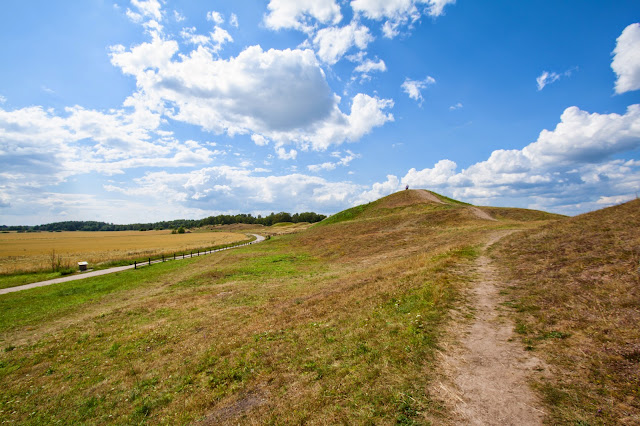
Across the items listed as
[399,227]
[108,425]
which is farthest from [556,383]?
[399,227]

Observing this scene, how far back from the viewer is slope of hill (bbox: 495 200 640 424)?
17.7 feet

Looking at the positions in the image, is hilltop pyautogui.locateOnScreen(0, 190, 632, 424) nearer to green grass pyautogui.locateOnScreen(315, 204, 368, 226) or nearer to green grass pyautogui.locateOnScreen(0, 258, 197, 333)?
green grass pyautogui.locateOnScreen(0, 258, 197, 333)

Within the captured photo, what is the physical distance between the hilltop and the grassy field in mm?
51

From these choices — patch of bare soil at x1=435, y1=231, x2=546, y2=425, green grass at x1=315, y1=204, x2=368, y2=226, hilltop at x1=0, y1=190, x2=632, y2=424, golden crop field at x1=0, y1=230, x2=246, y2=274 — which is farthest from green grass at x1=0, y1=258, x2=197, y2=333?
green grass at x1=315, y1=204, x2=368, y2=226

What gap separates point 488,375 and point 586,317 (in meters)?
4.75

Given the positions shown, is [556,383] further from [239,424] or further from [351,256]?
[351,256]

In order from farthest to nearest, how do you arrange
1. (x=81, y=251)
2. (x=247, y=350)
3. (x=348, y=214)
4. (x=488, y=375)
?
(x=348, y=214) < (x=81, y=251) < (x=247, y=350) < (x=488, y=375)

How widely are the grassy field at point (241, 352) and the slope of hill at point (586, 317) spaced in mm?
2549

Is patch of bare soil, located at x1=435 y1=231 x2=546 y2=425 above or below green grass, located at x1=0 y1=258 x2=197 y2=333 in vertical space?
above

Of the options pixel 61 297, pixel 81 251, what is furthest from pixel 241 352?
pixel 81 251

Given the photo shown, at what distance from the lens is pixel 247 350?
10.8 metres

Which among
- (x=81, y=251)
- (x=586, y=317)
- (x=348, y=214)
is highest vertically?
(x=348, y=214)

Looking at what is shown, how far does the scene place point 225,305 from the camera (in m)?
17.9

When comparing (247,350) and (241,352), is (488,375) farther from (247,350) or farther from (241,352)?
(241,352)
